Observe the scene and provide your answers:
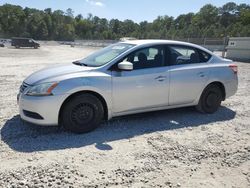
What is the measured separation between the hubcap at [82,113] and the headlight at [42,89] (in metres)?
0.52

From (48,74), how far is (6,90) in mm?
4016

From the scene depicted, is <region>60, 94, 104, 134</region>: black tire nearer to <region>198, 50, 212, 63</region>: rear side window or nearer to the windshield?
the windshield

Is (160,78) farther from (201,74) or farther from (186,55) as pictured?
(201,74)

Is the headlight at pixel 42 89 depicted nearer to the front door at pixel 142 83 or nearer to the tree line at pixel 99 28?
the front door at pixel 142 83

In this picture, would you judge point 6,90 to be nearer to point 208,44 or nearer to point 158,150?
point 158,150

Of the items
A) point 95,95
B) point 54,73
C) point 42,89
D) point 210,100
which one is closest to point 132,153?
point 95,95

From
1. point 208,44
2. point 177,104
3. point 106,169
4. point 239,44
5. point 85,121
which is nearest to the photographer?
point 106,169

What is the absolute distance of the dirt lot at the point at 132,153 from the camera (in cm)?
341

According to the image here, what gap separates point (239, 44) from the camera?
21562 mm

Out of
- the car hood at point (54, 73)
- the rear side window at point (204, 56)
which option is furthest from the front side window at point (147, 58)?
the rear side window at point (204, 56)

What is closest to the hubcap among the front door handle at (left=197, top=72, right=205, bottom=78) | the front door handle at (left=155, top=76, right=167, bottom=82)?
the front door handle at (left=155, top=76, right=167, bottom=82)

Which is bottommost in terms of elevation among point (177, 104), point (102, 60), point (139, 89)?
point (177, 104)

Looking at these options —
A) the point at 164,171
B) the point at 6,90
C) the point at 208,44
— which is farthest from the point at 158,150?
the point at 208,44

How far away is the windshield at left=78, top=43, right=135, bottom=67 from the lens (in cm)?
527
